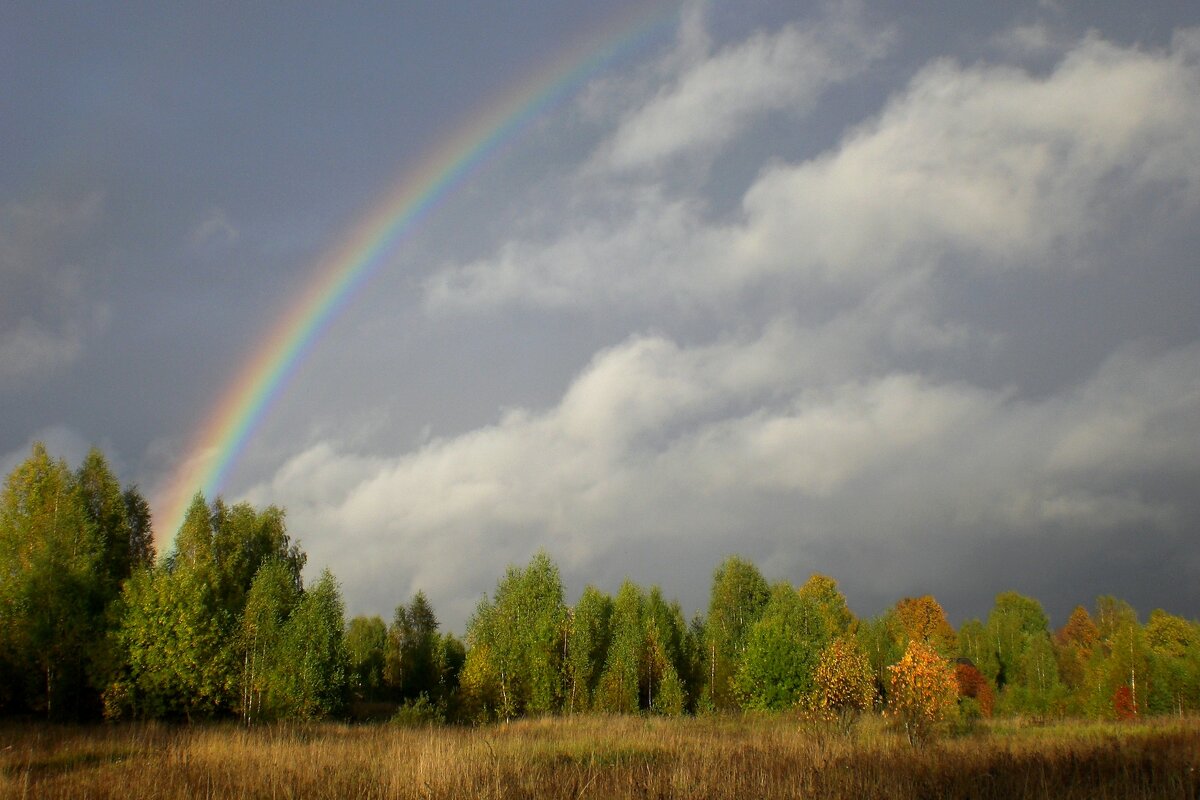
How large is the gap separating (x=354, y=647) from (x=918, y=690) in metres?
65.8

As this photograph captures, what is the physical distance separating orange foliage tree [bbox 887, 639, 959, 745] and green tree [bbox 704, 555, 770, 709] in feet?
154

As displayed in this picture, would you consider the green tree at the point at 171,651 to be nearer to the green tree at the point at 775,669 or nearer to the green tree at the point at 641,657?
the green tree at the point at 641,657

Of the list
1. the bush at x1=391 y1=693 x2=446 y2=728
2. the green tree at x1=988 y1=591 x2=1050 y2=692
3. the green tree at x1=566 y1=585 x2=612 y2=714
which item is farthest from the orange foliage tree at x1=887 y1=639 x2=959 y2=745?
the green tree at x1=988 y1=591 x2=1050 y2=692

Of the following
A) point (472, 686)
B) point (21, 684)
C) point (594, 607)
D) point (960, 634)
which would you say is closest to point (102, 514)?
point (21, 684)

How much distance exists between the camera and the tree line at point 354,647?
35.9 meters

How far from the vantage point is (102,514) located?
1844 inches

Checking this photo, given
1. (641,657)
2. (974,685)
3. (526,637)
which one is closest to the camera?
(526,637)

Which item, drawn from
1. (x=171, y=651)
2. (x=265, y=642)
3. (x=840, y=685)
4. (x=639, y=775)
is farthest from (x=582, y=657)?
(x=639, y=775)

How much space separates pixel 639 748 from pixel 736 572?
59.0m

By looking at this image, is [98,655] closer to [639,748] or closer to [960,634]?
[639,748]

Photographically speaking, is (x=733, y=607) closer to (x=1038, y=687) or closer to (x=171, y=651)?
(x=1038, y=687)

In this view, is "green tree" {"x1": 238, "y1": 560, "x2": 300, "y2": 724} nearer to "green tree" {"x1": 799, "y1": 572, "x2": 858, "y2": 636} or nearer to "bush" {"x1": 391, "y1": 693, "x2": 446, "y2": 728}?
"bush" {"x1": 391, "y1": 693, "x2": 446, "y2": 728}

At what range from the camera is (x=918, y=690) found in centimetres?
2234

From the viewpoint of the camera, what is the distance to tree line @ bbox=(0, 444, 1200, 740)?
35.9m
